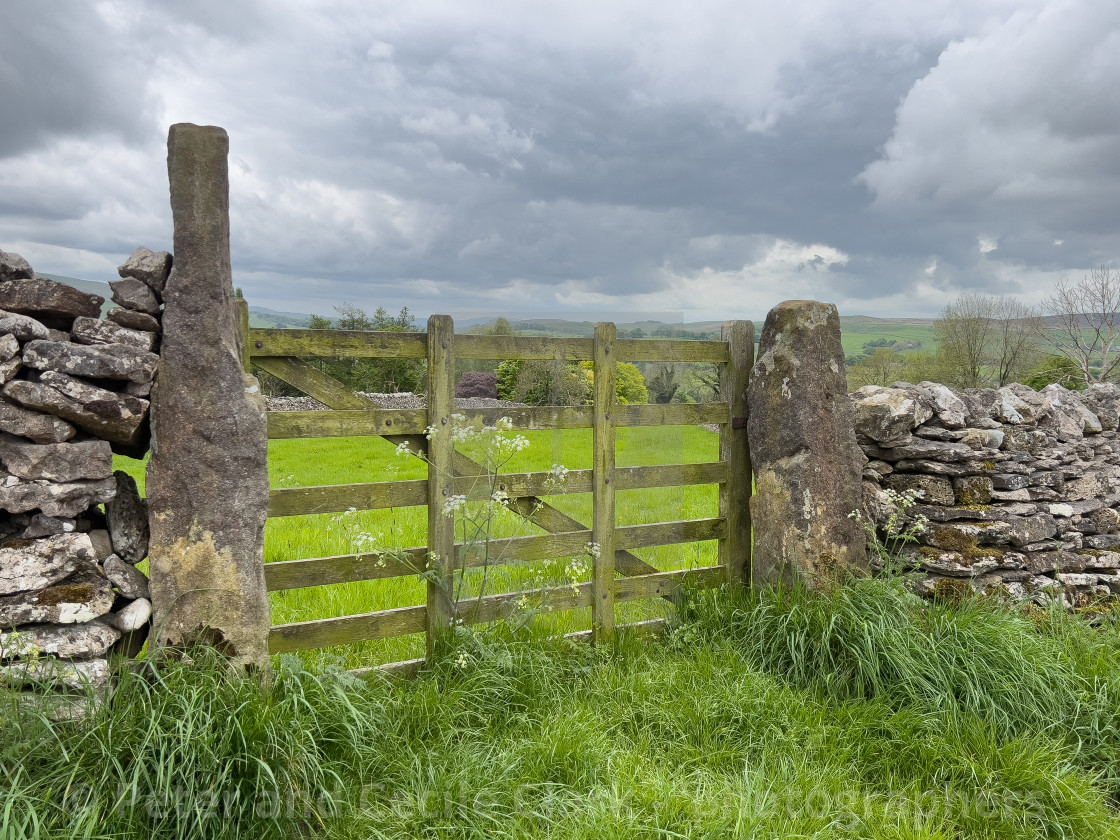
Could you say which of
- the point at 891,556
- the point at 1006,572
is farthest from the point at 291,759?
the point at 1006,572

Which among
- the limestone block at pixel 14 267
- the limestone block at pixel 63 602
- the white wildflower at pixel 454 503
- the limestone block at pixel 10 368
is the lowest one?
the limestone block at pixel 63 602

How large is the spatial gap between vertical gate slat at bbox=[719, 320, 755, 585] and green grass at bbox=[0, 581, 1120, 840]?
742 mm

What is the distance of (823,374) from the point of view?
5.48m

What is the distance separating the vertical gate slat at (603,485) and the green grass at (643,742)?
35cm

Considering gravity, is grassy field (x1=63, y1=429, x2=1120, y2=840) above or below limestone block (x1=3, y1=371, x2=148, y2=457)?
below

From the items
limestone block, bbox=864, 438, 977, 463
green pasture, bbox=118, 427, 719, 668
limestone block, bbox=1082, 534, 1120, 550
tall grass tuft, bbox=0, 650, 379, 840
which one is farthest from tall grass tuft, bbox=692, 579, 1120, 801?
tall grass tuft, bbox=0, 650, 379, 840

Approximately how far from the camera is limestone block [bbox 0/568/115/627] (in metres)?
3.37

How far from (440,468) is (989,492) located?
16.3 ft

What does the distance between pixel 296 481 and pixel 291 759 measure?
7.34 m

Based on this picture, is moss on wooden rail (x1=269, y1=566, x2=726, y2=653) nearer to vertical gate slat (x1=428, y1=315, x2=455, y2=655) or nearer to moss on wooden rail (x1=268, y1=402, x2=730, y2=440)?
vertical gate slat (x1=428, y1=315, x2=455, y2=655)

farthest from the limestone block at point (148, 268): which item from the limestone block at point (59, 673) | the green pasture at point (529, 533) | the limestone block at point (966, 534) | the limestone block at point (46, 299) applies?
the limestone block at point (966, 534)

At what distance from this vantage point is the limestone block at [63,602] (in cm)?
337

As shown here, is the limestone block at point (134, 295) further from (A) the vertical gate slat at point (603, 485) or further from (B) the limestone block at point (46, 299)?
(A) the vertical gate slat at point (603, 485)

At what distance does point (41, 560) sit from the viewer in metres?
3.44
